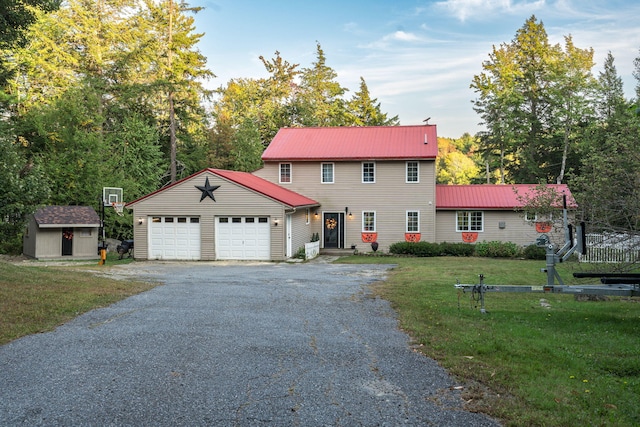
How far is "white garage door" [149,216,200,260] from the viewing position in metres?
23.1

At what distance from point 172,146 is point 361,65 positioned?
58.9ft

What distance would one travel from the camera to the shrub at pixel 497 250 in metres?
25.1

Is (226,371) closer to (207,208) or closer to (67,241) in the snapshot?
(207,208)

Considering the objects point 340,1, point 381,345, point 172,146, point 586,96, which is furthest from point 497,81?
point 381,345

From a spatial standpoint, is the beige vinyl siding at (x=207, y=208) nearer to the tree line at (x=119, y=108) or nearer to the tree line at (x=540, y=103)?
the tree line at (x=119, y=108)

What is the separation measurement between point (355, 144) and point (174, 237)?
1111 centimetres

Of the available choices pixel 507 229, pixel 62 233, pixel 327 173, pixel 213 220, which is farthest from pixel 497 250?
pixel 62 233

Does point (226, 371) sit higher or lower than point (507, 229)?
lower

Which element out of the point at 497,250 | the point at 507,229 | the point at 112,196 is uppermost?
the point at 112,196

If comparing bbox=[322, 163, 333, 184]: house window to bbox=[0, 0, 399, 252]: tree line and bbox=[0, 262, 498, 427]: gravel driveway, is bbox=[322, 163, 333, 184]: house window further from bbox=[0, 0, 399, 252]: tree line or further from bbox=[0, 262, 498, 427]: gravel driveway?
bbox=[0, 262, 498, 427]: gravel driveway

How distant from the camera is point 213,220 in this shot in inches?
899

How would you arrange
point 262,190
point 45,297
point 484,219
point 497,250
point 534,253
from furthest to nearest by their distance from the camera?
point 484,219
point 497,250
point 534,253
point 262,190
point 45,297

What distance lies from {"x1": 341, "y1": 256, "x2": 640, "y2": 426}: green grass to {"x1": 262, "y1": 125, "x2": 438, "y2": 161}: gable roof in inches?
570

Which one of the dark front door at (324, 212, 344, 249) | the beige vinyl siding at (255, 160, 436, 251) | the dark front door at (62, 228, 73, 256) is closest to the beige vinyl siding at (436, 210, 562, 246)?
the beige vinyl siding at (255, 160, 436, 251)
